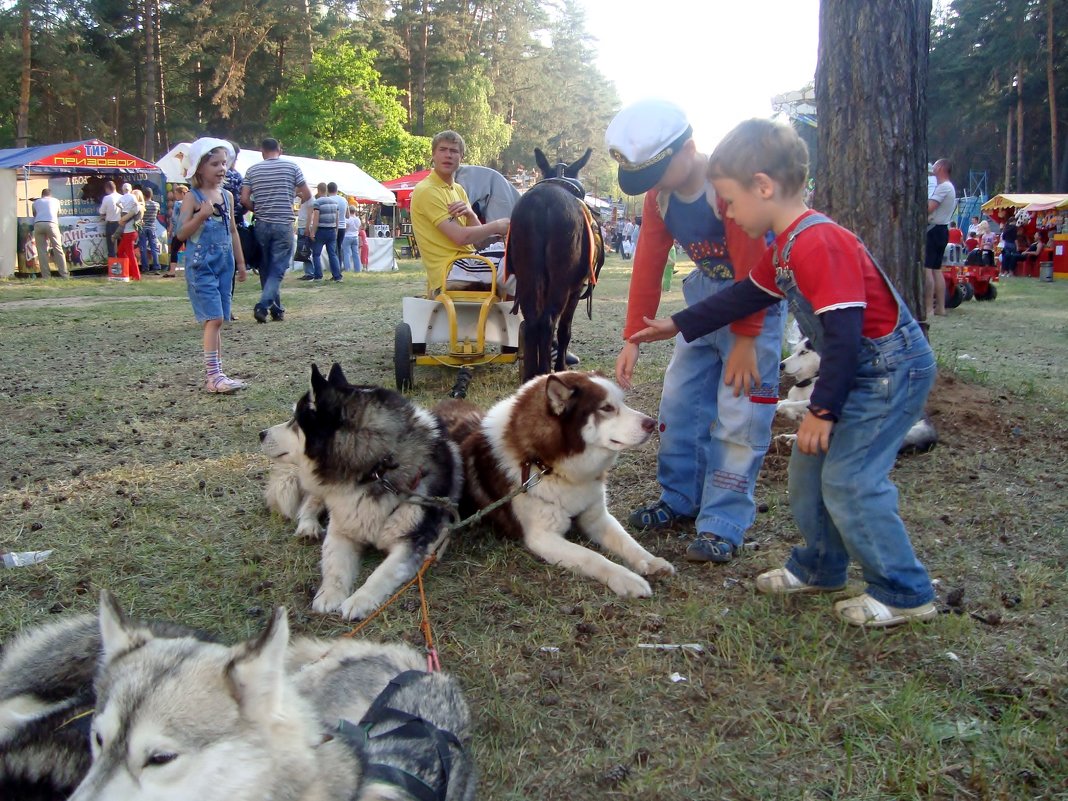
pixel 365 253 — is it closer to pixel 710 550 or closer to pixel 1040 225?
pixel 1040 225

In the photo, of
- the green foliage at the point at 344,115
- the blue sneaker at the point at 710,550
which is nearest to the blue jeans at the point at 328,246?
the blue sneaker at the point at 710,550

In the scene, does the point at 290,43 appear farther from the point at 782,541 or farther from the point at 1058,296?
the point at 782,541

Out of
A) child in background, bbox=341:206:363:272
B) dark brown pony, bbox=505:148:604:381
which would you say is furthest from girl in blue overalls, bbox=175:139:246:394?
child in background, bbox=341:206:363:272

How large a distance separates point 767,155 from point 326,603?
252cm

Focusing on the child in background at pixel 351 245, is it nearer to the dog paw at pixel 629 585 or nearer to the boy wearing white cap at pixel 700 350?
the boy wearing white cap at pixel 700 350

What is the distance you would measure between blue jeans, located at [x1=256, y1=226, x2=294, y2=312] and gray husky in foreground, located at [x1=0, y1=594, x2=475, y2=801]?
1011 centimetres

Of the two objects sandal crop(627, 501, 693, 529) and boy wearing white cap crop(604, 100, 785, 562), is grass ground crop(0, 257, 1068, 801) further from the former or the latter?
boy wearing white cap crop(604, 100, 785, 562)

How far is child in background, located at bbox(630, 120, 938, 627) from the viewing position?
2688 millimetres

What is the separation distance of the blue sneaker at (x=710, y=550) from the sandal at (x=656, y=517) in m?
0.47

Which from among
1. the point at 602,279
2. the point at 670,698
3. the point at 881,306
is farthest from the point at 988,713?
the point at 602,279

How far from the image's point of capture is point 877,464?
2.89m

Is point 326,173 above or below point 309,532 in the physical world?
above

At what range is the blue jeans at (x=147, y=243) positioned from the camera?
21.0 metres

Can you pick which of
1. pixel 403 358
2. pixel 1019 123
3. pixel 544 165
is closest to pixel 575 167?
pixel 544 165
